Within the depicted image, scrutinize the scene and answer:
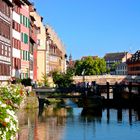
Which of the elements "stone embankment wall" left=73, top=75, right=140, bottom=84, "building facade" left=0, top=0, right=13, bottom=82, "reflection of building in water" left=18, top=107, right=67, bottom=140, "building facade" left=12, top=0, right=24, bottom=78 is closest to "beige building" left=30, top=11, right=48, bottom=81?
"building facade" left=12, top=0, right=24, bottom=78

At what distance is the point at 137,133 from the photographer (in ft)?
136

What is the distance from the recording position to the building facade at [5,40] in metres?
59.0

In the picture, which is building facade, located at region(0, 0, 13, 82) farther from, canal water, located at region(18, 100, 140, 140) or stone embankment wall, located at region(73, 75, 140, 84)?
stone embankment wall, located at region(73, 75, 140, 84)

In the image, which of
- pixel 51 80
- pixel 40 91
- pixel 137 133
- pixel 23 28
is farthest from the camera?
pixel 51 80

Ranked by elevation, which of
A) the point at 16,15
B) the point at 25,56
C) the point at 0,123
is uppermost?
the point at 16,15

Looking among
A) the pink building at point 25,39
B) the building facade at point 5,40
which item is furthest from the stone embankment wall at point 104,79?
the building facade at point 5,40

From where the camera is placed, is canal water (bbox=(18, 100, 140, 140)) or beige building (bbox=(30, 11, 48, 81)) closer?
canal water (bbox=(18, 100, 140, 140))

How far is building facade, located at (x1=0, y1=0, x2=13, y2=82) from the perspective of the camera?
59.0 m

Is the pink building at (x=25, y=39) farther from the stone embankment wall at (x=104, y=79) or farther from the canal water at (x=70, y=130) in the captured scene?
the stone embankment wall at (x=104, y=79)

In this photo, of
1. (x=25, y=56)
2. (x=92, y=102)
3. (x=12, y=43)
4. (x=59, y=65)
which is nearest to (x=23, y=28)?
(x=25, y=56)

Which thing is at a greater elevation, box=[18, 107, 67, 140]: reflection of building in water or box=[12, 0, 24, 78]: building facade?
box=[12, 0, 24, 78]: building facade

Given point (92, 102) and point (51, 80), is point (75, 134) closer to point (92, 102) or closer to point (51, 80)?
point (92, 102)

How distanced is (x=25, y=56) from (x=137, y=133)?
3865cm

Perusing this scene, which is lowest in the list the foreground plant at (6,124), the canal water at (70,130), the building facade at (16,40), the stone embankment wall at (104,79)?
the canal water at (70,130)
